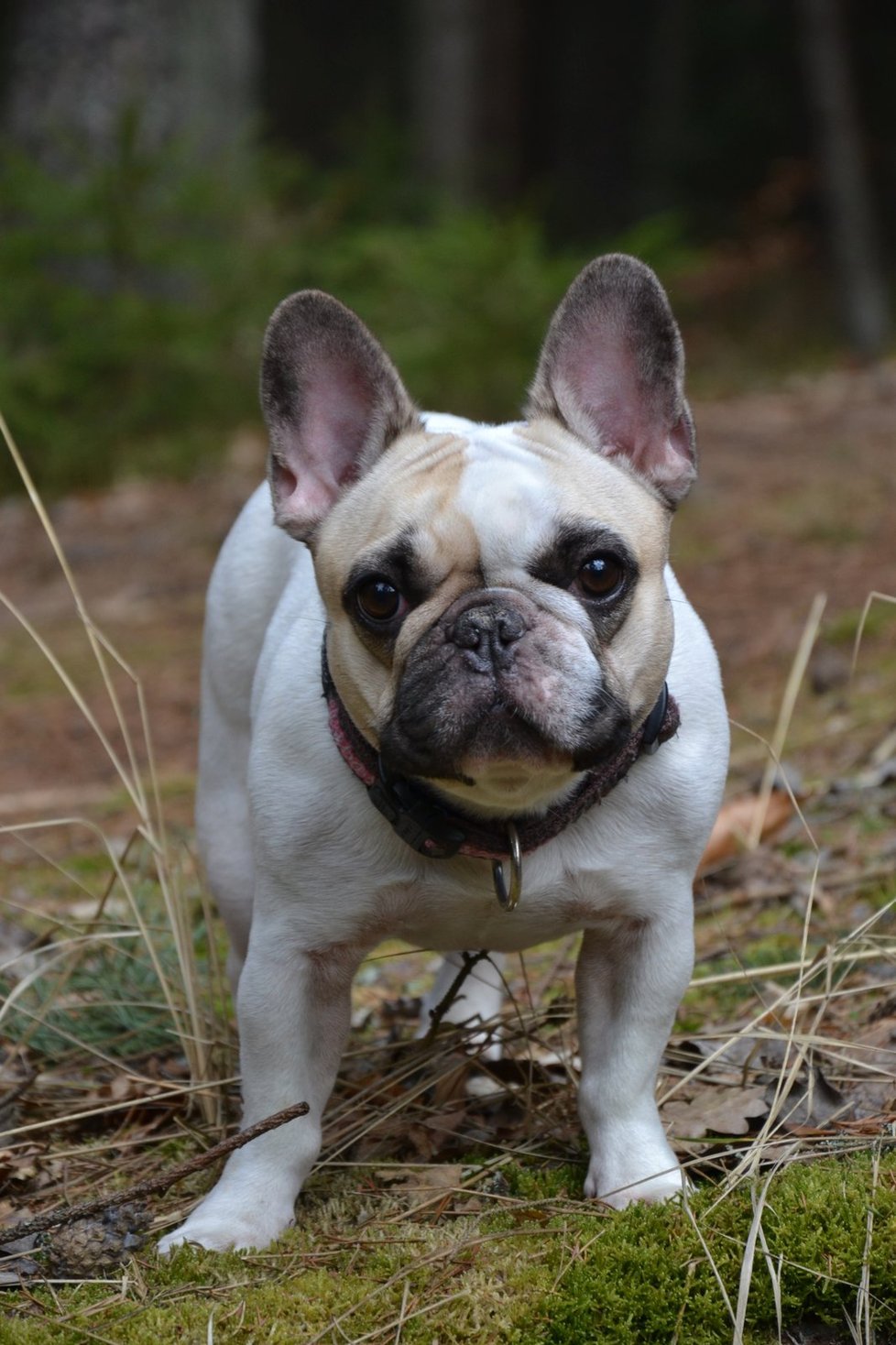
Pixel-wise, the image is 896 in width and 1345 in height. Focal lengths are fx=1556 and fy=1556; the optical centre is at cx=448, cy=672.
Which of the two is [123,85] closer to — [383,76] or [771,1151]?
[771,1151]

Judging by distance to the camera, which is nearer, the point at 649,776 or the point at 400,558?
the point at 400,558

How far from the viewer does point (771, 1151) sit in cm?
282

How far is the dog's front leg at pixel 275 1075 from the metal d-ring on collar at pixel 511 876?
369 millimetres

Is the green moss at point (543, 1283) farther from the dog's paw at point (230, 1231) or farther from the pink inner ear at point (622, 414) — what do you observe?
the pink inner ear at point (622, 414)

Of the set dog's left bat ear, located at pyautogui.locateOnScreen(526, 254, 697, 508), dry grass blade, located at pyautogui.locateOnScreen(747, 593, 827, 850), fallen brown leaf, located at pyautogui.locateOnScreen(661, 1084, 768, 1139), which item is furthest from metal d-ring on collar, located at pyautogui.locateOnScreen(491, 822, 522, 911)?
dry grass blade, located at pyautogui.locateOnScreen(747, 593, 827, 850)

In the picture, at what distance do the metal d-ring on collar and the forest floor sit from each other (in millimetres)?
519

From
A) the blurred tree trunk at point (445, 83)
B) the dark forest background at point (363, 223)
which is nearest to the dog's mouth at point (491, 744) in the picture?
the dark forest background at point (363, 223)

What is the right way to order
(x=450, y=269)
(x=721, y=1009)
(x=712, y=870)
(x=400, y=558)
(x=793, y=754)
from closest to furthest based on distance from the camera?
(x=400, y=558) → (x=721, y=1009) → (x=712, y=870) → (x=793, y=754) → (x=450, y=269)

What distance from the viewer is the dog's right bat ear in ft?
10.2

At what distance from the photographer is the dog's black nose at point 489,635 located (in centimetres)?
256

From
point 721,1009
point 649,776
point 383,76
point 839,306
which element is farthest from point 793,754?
point 383,76

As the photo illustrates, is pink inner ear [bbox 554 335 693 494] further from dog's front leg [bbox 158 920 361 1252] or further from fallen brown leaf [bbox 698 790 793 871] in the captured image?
fallen brown leaf [bbox 698 790 793 871]

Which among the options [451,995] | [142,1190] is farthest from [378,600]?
[142,1190]

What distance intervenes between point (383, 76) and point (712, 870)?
2409 cm
